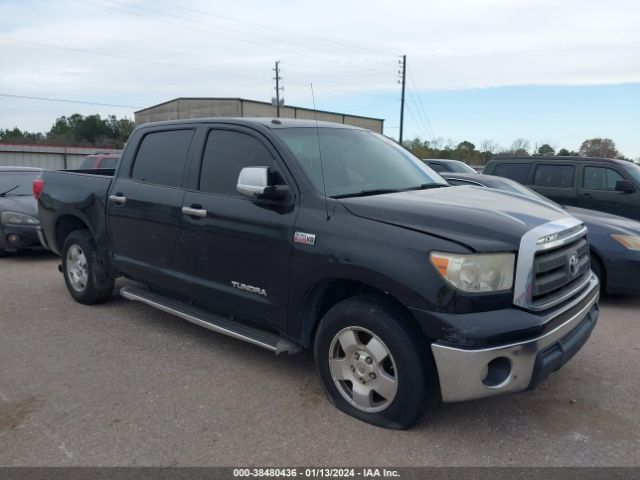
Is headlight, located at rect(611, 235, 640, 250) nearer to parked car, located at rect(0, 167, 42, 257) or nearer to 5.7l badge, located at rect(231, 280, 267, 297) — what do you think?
5.7l badge, located at rect(231, 280, 267, 297)

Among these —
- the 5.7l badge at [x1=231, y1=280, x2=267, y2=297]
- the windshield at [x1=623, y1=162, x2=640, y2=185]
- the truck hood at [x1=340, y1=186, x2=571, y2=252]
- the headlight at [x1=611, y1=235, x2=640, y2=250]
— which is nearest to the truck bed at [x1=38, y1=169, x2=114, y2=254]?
the 5.7l badge at [x1=231, y1=280, x2=267, y2=297]

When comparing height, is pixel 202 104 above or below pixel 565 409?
above

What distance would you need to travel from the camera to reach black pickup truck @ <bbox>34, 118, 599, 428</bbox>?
3057 millimetres

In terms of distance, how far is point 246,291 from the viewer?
13.2 ft

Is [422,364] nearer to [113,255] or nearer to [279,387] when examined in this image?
[279,387]

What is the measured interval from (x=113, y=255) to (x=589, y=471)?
429 centimetres

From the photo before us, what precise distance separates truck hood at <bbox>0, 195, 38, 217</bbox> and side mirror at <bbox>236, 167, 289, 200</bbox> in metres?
6.26

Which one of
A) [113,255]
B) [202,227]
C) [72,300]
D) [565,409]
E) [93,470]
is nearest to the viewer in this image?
[93,470]

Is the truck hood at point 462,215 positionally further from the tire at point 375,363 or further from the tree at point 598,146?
the tree at point 598,146

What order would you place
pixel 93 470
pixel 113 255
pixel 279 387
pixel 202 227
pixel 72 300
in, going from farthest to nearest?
1. pixel 72 300
2. pixel 113 255
3. pixel 202 227
4. pixel 279 387
5. pixel 93 470

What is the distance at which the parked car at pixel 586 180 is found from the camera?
878 centimetres

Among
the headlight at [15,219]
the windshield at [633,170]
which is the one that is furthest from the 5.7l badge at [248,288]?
the windshield at [633,170]

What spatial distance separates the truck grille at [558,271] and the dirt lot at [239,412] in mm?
826

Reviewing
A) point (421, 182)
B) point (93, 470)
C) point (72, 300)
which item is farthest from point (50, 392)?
point (421, 182)
